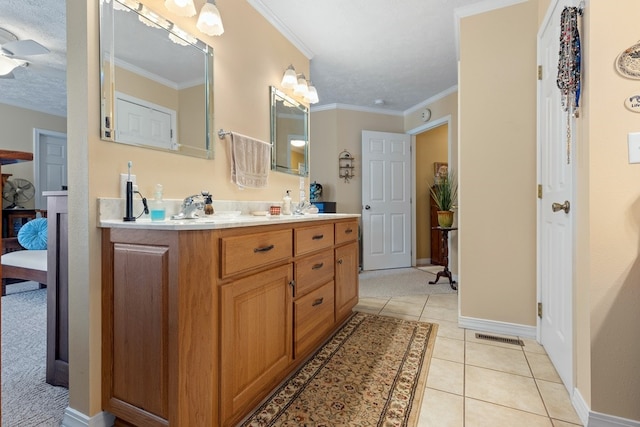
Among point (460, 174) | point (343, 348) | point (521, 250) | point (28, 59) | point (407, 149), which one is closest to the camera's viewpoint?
point (343, 348)

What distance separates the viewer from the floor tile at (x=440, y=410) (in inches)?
55.3

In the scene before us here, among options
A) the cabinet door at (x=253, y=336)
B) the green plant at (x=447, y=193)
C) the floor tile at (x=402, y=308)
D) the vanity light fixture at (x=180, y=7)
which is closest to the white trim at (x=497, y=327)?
the floor tile at (x=402, y=308)

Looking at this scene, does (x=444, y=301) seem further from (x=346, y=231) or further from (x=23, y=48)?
(x=23, y=48)

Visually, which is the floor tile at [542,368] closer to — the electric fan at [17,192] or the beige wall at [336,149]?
the beige wall at [336,149]

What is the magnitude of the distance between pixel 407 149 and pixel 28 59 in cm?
462

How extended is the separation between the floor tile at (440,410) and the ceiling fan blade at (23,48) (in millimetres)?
3644

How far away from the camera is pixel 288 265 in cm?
167

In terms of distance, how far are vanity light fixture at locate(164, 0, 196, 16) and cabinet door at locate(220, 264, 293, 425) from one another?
1400mm

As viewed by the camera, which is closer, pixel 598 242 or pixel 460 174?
pixel 598 242

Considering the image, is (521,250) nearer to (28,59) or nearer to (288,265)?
(288,265)

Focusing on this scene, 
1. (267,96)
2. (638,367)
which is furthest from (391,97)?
(638,367)

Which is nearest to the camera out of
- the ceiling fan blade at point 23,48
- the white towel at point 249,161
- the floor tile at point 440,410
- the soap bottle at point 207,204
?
the floor tile at point 440,410

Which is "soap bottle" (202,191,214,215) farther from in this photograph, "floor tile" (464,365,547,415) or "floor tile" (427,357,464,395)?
"floor tile" (464,365,547,415)

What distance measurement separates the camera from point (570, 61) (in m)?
1.44
